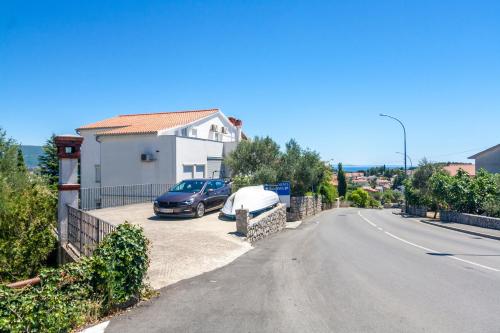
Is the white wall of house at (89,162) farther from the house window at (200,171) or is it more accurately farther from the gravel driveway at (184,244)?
the gravel driveway at (184,244)

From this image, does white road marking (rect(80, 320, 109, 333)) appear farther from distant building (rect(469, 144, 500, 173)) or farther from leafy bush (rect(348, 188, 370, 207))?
leafy bush (rect(348, 188, 370, 207))

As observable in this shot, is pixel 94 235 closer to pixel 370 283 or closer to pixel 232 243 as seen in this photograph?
pixel 232 243

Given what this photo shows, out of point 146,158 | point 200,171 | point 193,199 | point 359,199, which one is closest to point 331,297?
point 193,199

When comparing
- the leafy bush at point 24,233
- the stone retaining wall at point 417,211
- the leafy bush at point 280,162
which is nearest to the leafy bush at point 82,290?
the leafy bush at point 24,233

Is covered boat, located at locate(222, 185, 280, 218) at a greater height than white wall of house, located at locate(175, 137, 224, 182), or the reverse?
white wall of house, located at locate(175, 137, 224, 182)

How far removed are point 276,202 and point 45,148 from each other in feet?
96.4

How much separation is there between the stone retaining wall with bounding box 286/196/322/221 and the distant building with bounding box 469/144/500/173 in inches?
748

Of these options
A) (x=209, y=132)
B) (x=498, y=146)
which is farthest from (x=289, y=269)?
(x=498, y=146)

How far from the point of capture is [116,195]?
66.9 feet

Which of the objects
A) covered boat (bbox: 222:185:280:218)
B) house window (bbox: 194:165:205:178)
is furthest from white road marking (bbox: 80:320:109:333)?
house window (bbox: 194:165:205:178)

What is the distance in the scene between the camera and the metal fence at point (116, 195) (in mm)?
18953

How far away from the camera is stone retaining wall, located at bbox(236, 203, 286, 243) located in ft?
39.7

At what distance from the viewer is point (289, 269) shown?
822 centimetres

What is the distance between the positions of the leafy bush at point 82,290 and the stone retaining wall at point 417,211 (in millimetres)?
27955
